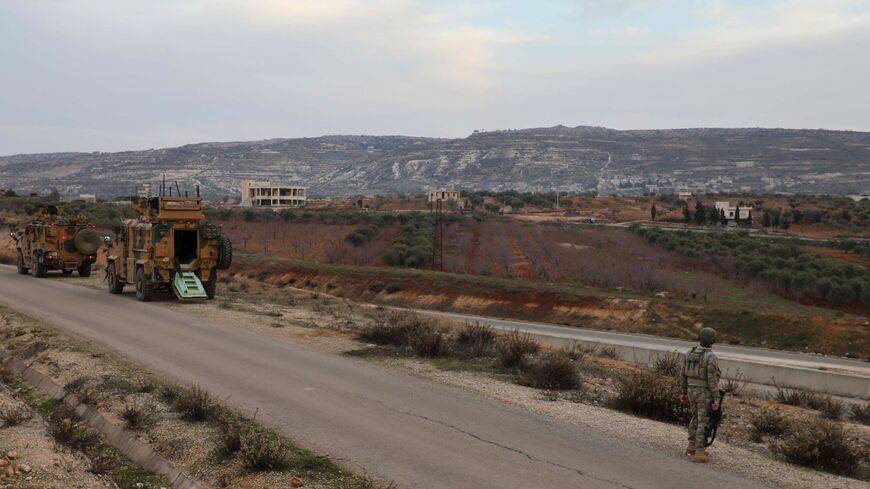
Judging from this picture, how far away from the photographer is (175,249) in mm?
26141

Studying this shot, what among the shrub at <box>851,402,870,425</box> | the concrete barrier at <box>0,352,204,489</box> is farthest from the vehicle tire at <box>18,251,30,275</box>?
the shrub at <box>851,402,870,425</box>

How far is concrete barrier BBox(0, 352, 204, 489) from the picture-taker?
31.4ft

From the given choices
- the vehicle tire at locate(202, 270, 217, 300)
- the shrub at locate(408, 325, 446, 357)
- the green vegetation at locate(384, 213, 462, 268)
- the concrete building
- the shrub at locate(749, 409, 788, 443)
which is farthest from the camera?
the concrete building

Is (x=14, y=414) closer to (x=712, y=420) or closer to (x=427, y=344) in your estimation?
(x=427, y=344)

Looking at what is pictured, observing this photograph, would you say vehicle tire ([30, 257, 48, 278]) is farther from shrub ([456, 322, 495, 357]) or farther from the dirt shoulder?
shrub ([456, 322, 495, 357])

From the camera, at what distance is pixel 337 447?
34.0ft

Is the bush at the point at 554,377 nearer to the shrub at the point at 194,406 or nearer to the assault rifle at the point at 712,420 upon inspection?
the assault rifle at the point at 712,420

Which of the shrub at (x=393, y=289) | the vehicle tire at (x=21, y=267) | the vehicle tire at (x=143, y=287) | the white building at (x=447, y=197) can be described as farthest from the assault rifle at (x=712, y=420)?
the white building at (x=447, y=197)

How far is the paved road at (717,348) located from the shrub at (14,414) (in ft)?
51.0

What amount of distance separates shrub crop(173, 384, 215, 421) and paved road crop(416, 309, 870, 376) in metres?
14.6

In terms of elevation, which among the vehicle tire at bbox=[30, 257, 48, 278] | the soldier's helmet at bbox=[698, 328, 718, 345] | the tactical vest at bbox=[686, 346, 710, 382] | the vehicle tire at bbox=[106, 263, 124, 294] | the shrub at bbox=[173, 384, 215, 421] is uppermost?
the soldier's helmet at bbox=[698, 328, 718, 345]

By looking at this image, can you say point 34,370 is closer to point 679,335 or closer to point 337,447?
point 337,447

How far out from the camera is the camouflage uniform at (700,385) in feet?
32.7

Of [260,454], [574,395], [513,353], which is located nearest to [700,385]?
[574,395]
